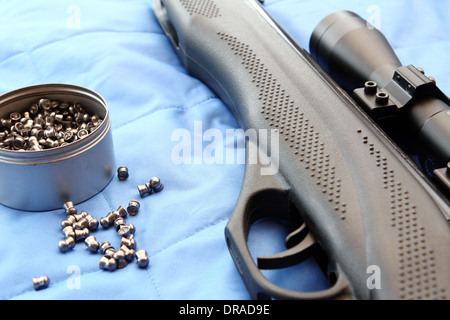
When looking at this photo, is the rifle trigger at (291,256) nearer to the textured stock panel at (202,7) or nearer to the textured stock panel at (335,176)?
the textured stock panel at (335,176)

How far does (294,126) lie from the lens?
0.72m

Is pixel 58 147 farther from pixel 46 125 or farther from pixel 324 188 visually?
pixel 324 188

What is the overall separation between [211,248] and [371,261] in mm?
257

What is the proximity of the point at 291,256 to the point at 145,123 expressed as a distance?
0.43 meters

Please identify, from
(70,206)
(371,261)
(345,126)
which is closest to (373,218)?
(371,261)

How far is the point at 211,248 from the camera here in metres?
0.74

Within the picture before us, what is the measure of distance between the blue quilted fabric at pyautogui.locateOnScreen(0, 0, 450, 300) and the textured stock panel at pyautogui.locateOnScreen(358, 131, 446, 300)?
0.51 feet

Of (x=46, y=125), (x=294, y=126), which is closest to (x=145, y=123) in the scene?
(x=46, y=125)

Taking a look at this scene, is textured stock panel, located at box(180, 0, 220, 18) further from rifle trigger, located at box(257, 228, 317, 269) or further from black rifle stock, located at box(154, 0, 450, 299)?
rifle trigger, located at box(257, 228, 317, 269)

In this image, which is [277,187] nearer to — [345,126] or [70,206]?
[345,126]

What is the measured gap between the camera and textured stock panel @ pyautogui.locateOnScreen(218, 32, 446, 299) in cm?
54

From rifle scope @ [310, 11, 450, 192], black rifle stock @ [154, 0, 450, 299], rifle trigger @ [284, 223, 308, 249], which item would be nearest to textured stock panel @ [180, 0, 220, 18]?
black rifle stock @ [154, 0, 450, 299]

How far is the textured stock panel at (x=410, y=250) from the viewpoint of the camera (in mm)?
532

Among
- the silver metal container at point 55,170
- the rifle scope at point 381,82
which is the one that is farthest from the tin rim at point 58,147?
the rifle scope at point 381,82
